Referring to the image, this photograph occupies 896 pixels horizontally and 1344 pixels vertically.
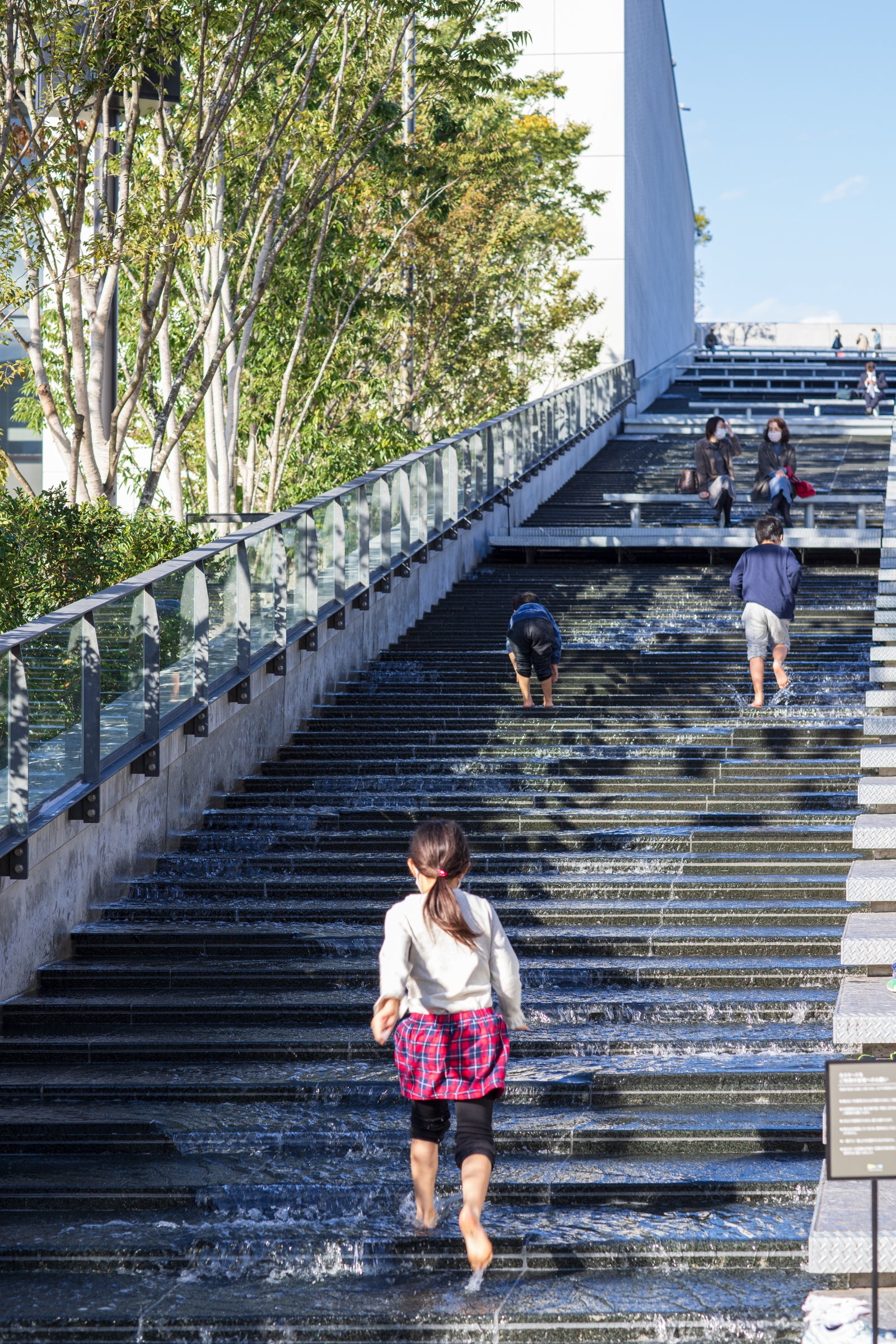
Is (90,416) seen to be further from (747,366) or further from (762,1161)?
(747,366)

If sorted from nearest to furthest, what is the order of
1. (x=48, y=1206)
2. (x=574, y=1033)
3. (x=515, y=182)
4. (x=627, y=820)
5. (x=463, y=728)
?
(x=48, y=1206) < (x=574, y=1033) < (x=627, y=820) < (x=463, y=728) < (x=515, y=182)

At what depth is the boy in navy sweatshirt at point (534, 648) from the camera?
12.6 meters

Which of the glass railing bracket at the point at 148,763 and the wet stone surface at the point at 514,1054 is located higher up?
the glass railing bracket at the point at 148,763

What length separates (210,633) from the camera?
1089 cm

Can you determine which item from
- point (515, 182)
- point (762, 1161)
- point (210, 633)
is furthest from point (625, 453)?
A: point (762, 1161)

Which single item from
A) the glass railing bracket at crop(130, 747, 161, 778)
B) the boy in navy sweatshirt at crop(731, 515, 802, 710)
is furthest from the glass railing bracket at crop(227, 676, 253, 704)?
the boy in navy sweatshirt at crop(731, 515, 802, 710)

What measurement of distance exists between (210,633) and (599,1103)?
4816mm

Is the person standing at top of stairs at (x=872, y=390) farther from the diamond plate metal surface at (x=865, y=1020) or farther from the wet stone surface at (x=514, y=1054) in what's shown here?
the diamond plate metal surface at (x=865, y=1020)

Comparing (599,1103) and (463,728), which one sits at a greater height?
(463,728)

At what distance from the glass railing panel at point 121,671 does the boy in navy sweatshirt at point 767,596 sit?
15.1ft

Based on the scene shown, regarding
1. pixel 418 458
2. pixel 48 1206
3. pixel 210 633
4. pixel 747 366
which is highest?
pixel 747 366

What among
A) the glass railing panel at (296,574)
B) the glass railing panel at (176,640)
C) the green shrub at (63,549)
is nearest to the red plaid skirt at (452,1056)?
the glass railing panel at (176,640)

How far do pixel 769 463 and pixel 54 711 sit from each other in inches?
527

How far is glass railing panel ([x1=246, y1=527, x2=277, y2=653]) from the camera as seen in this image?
11.8 metres
